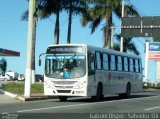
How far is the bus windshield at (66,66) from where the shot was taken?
28844 mm

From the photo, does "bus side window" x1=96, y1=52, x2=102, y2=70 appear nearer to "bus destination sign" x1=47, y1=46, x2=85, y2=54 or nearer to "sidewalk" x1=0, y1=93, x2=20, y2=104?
"bus destination sign" x1=47, y1=46, x2=85, y2=54

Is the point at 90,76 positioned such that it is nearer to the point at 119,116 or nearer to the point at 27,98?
the point at 27,98

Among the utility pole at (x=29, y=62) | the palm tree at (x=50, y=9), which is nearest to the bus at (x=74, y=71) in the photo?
the utility pole at (x=29, y=62)

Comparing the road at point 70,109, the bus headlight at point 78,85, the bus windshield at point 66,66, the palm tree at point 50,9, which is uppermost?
the palm tree at point 50,9

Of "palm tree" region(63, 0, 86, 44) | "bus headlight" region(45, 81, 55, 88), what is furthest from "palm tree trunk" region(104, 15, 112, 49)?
"bus headlight" region(45, 81, 55, 88)

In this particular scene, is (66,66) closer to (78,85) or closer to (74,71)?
(74,71)

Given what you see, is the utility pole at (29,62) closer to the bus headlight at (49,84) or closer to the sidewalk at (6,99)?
the sidewalk at (6,99)

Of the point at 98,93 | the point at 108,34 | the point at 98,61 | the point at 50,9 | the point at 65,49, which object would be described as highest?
the point at 50,9

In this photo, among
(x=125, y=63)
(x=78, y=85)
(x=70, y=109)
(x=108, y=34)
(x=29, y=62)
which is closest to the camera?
(x=70, y=109)

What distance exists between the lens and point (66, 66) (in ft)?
94.8

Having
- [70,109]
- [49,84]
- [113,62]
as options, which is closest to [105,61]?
[113,62]

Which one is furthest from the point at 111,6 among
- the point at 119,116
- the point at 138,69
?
Result: the point at 119,116

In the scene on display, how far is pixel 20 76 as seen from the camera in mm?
95750

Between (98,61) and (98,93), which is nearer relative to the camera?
(98,61)
